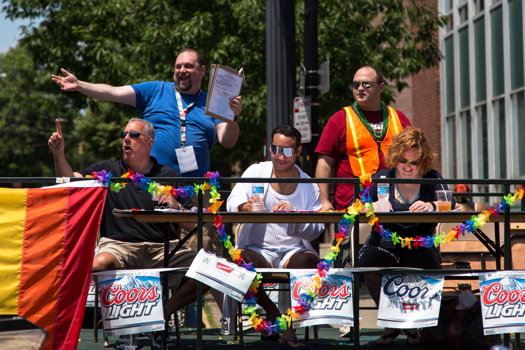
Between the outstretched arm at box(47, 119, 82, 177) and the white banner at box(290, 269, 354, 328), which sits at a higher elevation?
the outstretched arm at box(47, 119, 82, 177)

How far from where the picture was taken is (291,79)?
27.3 feet

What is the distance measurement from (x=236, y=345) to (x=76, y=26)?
951 cm

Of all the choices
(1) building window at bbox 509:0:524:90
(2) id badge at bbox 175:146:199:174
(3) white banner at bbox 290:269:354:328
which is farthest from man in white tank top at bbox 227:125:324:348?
(1) building window at bbox 509:0:524:90

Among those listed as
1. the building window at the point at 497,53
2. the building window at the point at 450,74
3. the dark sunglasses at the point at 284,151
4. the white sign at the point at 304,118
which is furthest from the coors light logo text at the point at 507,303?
the building window at the point at 450,74

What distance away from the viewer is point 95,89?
651 cm

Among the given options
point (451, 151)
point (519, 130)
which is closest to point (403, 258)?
point (519, 130)

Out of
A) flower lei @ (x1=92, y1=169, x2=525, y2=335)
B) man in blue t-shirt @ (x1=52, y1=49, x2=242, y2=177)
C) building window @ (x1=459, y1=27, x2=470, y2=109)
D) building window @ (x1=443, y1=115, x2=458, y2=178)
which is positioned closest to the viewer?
flower lei @ (x1=92, y1=169, x2=525, y2=335)

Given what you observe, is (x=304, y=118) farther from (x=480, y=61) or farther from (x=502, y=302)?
(x=480, y=61)

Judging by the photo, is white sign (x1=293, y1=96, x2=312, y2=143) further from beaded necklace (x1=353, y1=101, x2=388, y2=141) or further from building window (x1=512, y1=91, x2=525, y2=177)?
building window (x1=512, y1=91, x2=525, y2=177)

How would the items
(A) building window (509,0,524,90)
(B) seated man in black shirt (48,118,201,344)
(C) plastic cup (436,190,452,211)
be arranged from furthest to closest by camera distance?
(A) building window (509,0,524,90)
(B) seated man in black shirt (48,118,201,344)
(C) plastic cup (436,190,452,211)

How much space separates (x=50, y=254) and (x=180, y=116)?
1.95 m

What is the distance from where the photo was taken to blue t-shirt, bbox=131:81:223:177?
6.73 m

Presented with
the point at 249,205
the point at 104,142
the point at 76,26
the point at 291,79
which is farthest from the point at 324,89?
the point at 104,142

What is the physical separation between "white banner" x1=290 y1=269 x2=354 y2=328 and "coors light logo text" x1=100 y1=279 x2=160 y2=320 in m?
0.96
